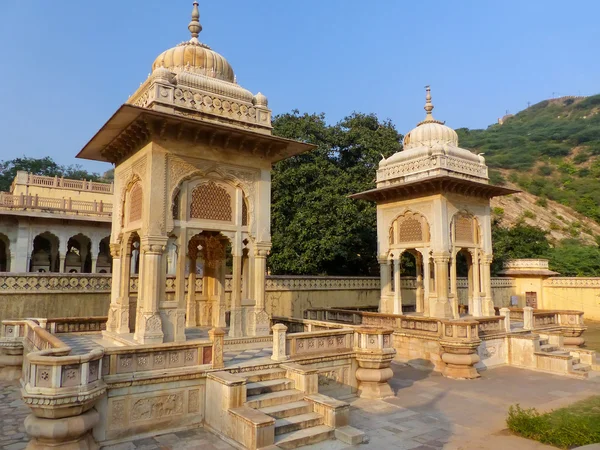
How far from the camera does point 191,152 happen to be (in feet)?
36.9

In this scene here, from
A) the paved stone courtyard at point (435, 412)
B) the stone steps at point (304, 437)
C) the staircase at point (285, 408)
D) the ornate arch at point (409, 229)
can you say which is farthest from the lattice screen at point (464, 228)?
the stone steps at point (304, 437)

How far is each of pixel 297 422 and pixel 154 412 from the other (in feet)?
8.17

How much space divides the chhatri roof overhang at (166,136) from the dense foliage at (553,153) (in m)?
59.1

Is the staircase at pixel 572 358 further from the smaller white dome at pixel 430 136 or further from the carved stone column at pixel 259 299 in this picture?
the carved stone column at pixel 259 299

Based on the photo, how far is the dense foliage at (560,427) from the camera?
24.5 ft

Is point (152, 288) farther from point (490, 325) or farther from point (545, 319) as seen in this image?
point (545, 319)

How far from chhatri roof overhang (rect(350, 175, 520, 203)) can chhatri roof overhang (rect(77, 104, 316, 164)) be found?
5972 mm

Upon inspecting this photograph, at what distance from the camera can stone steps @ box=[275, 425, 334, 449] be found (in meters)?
7.23

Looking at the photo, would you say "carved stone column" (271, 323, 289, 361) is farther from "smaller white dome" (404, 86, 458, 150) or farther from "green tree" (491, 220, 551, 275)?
"green tree" (491, 220, 551, 275)

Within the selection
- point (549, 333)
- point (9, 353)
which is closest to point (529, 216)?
point (549, 333)

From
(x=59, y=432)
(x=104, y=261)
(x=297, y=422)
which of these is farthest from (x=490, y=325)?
(x=104, y=261)

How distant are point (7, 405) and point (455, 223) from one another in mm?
14839

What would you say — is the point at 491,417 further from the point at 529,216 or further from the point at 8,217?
the point at 529,216

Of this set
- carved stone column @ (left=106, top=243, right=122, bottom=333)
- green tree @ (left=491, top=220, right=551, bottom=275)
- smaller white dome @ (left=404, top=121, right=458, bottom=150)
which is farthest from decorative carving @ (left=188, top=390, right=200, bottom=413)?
green tree @ (left=491, top=220, right=551, bottom=275)
